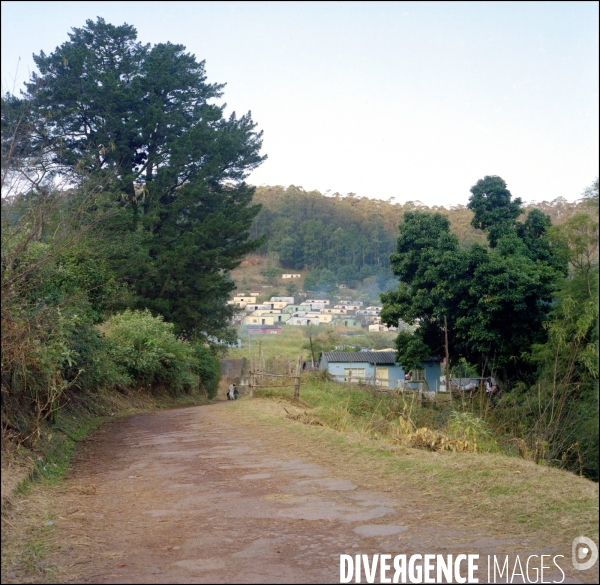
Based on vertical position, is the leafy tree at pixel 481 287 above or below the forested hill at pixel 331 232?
below

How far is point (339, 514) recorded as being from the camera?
599cm

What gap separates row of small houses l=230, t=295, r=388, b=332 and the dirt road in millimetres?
62156

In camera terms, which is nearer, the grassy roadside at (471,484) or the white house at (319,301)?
the grassy roadside at (471,484)

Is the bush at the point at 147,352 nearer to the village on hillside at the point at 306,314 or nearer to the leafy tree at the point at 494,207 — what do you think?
the leafy tree at the point at 494,207

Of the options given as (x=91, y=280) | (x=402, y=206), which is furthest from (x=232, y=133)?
(x=402, y=206)

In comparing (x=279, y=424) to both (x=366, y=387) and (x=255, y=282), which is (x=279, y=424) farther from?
(x=255, y=282)

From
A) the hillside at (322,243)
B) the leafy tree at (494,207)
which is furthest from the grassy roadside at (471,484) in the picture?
the hillside at (322,243)

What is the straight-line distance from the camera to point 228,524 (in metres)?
5.71

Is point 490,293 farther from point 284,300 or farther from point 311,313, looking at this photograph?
point 284,300

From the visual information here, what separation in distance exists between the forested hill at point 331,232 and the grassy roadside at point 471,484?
5582cm

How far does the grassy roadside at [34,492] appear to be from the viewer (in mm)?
4684

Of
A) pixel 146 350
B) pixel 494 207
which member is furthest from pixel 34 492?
pixel 494 207

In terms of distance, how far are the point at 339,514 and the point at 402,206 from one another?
203 feet

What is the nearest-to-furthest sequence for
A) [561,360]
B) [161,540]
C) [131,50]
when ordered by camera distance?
[161,540], [561,360], [131,50]
